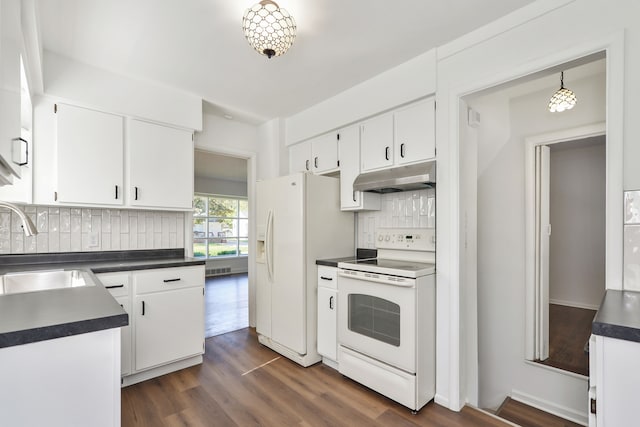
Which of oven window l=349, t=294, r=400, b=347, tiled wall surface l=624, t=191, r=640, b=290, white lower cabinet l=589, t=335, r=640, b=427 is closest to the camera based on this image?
white lower cabinet l=589, t=335, r=640, b=427

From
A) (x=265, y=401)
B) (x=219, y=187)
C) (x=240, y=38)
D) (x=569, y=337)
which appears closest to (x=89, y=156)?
(x=240, y=38)

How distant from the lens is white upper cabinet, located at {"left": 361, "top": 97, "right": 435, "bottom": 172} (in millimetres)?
2387

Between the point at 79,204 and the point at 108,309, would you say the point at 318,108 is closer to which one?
the point at 79,204

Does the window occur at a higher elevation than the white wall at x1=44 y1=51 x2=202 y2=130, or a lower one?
lower

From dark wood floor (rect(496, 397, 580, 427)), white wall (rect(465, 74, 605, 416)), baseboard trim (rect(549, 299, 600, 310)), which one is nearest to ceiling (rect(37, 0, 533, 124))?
white wall (rect(465, 74, 605, 416))

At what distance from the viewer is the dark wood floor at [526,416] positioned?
7.99 feet

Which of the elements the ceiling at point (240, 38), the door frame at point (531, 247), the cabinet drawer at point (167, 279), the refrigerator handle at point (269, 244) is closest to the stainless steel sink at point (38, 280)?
the cabinet drawer at point (167, 279)

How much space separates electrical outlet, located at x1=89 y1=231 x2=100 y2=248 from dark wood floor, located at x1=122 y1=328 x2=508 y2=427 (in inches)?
47.8

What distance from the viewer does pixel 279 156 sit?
374 centimetres

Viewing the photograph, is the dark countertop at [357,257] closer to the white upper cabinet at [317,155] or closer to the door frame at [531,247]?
the white upper cabinet at [317,155]

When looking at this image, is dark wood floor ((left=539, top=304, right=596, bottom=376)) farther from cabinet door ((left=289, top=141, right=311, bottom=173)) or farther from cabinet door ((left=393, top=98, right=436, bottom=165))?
cabinet door ((left=289, top=141, right=311, bottom=173))

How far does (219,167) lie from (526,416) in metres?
6.25

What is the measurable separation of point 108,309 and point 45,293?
1.54 ft

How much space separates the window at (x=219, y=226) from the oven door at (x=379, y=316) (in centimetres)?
601
